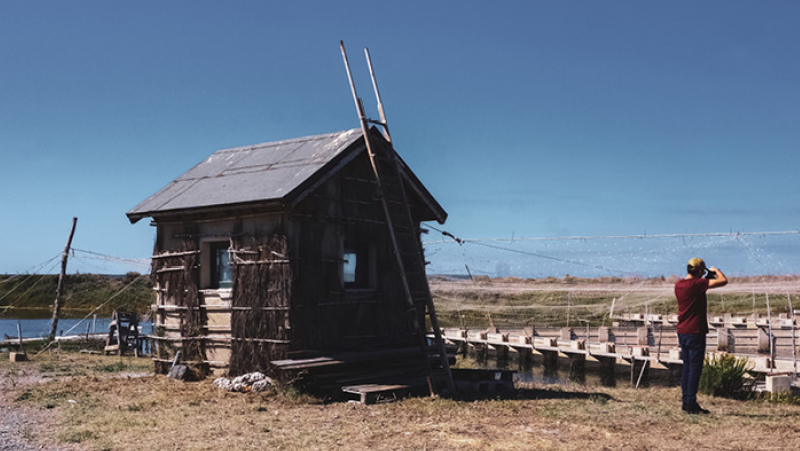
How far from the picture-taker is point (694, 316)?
41.6ft

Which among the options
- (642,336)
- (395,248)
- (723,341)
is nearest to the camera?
(395,248)

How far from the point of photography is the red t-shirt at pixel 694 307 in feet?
41.5

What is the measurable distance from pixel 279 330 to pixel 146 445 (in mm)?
5235

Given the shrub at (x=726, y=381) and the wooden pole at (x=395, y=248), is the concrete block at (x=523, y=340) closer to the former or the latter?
the shrub at (x=726, y=381)

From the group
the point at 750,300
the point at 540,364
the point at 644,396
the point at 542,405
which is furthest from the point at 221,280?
the point at 750,300

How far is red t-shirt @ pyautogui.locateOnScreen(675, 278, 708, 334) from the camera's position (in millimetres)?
12656

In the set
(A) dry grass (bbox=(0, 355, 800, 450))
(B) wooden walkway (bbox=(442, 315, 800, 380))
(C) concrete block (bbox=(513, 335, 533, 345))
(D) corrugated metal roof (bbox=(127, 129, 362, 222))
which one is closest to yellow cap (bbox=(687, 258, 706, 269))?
(A) dry grass (bbox=(0, 355, 800, 450))

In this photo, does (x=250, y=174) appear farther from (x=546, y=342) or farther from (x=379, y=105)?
(x=546, y=342)

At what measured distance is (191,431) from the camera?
1220 cm

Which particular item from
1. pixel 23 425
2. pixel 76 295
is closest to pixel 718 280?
pixel 23 425

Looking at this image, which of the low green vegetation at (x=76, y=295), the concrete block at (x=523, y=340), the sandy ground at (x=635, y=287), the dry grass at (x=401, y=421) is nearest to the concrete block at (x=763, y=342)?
the sandy ground at (x=635, y=287)

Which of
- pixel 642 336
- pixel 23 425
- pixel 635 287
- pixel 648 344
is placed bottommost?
pixel 23 425

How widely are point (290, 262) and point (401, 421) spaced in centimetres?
464

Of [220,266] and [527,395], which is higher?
[220,266]
